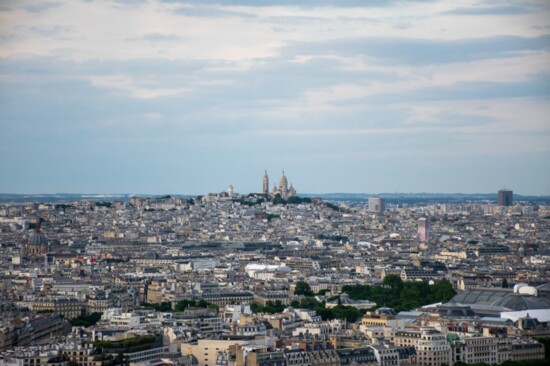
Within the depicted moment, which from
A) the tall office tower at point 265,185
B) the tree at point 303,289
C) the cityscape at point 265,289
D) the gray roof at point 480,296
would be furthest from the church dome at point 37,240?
the tall office tower at point 265,185

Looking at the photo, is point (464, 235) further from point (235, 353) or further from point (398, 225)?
point (235, 353)

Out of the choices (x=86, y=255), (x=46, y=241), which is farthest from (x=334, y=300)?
(x=46, y=241)

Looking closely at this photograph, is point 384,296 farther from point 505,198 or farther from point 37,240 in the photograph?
point 505,198

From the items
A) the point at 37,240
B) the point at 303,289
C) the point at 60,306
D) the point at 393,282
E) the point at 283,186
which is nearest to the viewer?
the point at 60,306

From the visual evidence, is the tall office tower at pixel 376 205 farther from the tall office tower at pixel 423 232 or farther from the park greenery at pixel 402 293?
the park greenery at pixel 402 293

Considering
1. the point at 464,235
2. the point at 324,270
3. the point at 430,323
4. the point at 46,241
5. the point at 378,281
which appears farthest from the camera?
the point at 464,235

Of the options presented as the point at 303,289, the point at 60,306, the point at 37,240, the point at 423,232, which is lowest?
the point at 60,306

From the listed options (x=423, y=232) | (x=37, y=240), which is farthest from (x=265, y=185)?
(x=37, y=240)

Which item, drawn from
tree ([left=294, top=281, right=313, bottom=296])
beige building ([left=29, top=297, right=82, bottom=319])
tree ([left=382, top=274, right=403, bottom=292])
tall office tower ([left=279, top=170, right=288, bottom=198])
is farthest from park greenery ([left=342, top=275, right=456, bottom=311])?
tall office tower ([left=279, top=170, right=288, bottom=198])
